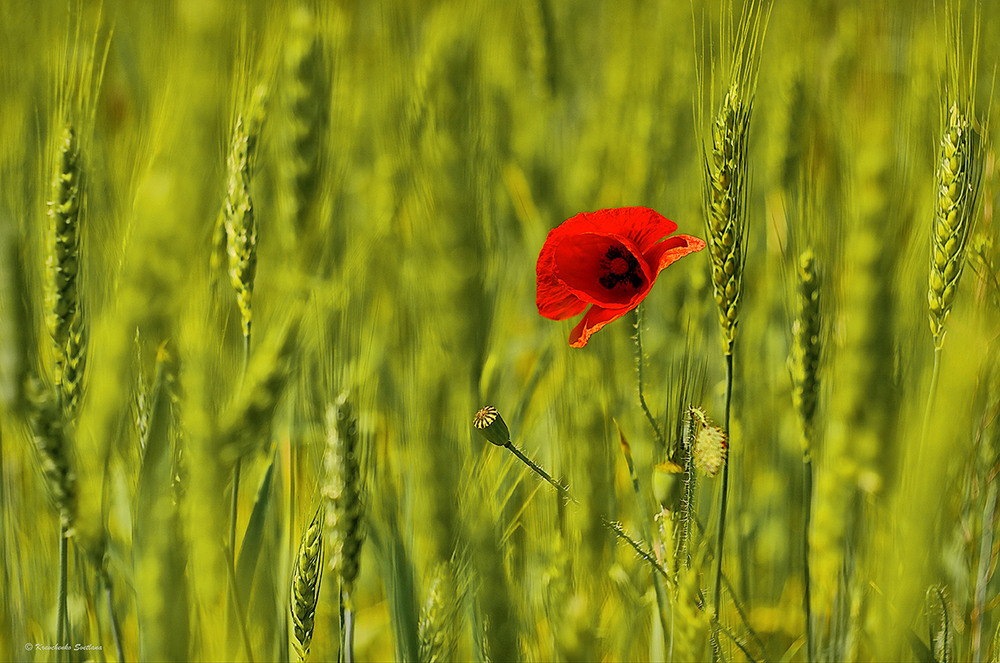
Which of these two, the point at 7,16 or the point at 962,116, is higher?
the point at 7,16

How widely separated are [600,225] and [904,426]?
0.79ft

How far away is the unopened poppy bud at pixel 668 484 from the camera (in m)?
0.46

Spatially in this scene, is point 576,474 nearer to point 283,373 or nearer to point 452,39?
point 283,373

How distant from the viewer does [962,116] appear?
0.58 metres

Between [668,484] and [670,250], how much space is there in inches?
7.2

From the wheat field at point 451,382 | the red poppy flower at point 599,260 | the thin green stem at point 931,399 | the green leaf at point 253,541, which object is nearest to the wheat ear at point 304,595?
the wheat field at point 451,382

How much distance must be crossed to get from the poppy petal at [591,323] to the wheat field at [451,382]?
0.02 meters

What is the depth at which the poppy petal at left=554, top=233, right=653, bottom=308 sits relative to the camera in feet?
2.08

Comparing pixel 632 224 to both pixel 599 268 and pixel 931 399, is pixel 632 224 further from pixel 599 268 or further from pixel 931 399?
pixel 931 399

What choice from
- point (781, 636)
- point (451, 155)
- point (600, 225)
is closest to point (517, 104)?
point (451, 155)

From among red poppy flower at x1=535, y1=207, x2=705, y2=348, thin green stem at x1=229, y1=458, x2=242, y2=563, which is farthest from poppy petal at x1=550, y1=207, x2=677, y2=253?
thin green stem at x1=229, y1=458, x2=242, y2=563

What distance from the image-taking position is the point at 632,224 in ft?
2.07

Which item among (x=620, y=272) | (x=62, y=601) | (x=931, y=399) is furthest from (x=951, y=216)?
(x=62, y=601)

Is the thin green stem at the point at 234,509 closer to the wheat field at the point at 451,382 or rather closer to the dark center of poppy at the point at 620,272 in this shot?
the wheat field at the point at 451,382
